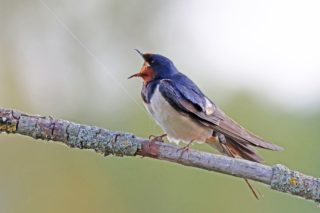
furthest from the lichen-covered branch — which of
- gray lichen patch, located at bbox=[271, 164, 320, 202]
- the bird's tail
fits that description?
the bird's tail

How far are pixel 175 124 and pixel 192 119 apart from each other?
46mm

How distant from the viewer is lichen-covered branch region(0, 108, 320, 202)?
164 centimetres

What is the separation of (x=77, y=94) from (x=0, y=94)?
76cm

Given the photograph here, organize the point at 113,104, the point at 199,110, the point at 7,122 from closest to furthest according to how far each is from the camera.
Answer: the point at 7,122, the point at 199,110, the point at 113,104

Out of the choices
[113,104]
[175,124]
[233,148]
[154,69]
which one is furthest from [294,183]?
[113,104]

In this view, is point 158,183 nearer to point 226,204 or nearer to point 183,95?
point 226,204

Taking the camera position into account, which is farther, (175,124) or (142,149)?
(175,124)

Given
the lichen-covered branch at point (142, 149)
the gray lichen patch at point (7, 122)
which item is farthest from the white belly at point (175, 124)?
the gray lichen patch at point (7, 122)

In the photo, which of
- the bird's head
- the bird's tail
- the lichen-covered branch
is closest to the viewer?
the lichen-covered branch

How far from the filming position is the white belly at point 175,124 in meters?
1.96

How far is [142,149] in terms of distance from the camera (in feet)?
5.61

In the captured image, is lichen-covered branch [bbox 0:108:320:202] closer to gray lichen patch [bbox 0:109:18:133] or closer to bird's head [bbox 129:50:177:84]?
gray lichen patch [bbox 0:109:18:133]

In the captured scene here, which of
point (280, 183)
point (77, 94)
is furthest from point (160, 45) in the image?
point (280, 183)

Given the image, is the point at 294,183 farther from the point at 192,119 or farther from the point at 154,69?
the point at 154,69
